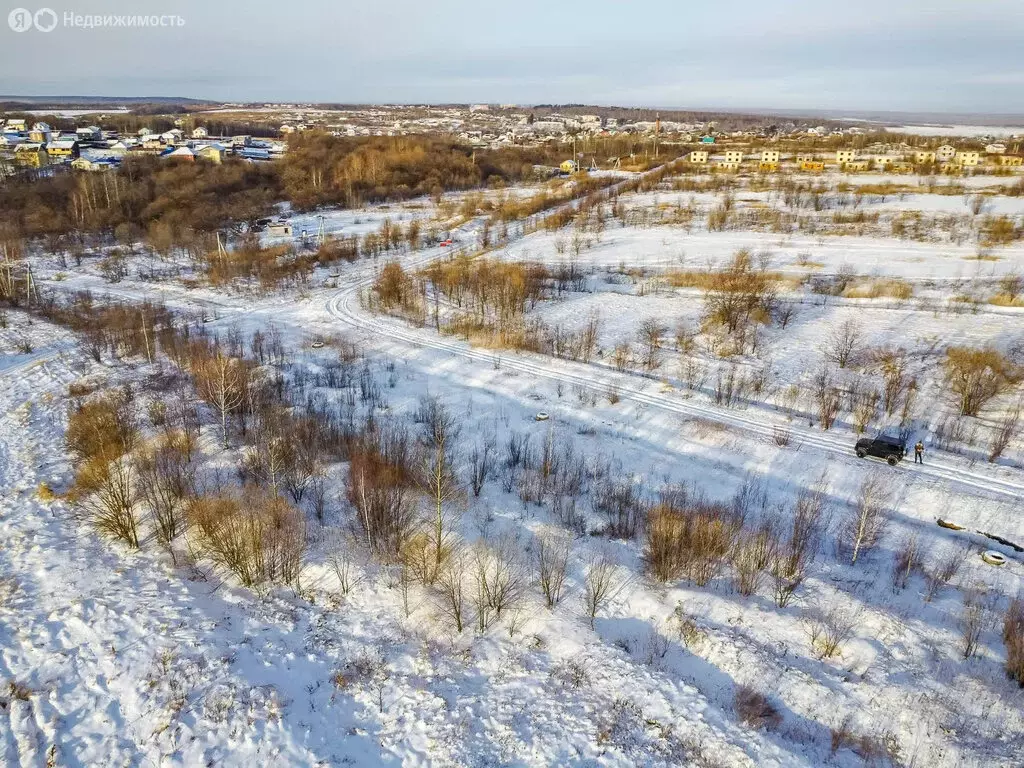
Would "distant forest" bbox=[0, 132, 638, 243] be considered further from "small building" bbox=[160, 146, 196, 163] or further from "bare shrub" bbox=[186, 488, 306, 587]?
"bare shrub" bbox=[186, 488, 306, 587]

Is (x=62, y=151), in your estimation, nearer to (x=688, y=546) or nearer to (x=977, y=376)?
(x=688, y=546)

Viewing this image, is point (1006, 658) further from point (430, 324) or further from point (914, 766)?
point (430, 324)

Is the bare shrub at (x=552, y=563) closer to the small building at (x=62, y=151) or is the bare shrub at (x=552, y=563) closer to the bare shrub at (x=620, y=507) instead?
the bare shrub at (x=620, y=507)

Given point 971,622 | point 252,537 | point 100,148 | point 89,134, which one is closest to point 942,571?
point 971,622

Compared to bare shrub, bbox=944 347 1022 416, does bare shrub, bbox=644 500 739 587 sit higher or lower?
lower

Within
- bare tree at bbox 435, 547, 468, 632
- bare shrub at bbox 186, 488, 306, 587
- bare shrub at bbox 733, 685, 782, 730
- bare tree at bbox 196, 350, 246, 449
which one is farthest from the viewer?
bare tree at bbox 196, 350, 246, 449

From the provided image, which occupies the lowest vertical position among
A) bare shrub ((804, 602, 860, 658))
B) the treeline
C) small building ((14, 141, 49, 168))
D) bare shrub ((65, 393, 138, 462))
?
bare shrub ((804, 602, 860, 658))

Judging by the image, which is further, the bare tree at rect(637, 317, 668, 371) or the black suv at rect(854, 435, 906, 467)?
the bare tree at rect(637, 317, 668, 371)

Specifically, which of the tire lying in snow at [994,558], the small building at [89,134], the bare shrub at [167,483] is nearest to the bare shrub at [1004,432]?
the tire lying in snow at [994,558]

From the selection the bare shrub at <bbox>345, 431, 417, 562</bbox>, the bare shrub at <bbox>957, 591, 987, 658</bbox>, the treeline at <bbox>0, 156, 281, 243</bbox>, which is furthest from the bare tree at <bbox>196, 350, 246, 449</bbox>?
the treeline at <bbox>0, 156, 281, 243</bbox>
